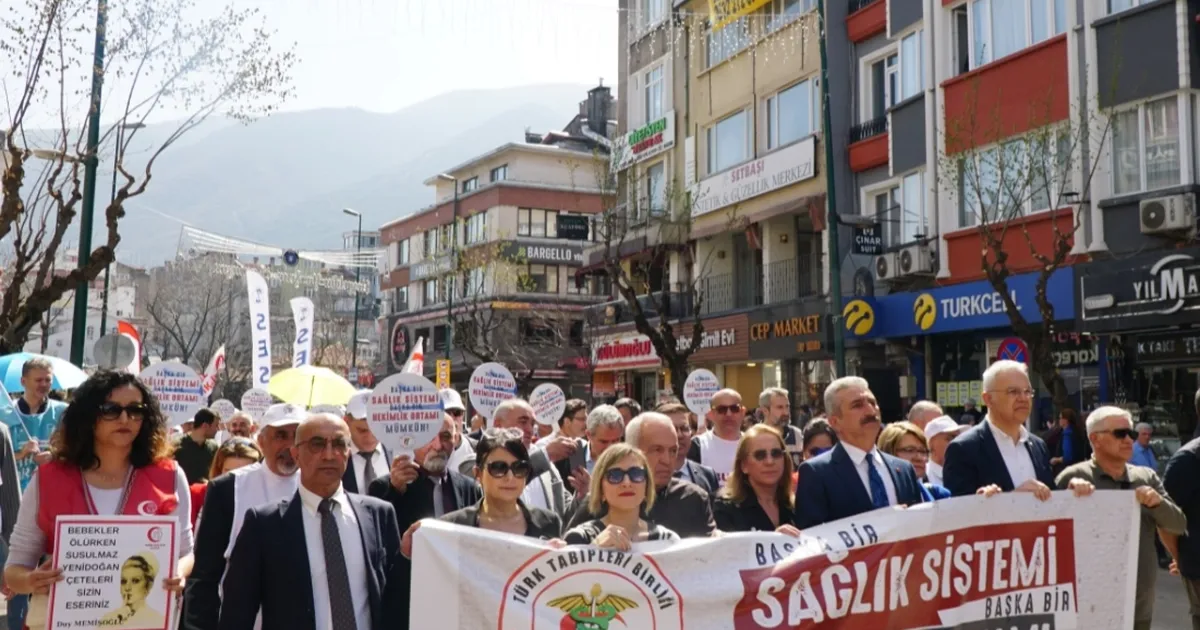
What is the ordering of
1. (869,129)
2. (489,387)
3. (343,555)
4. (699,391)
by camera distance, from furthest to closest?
1. (869,129)
2. (699,391)
3. (489,387)
4. (343,555)

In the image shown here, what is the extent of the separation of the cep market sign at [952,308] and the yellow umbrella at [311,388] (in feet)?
34.7

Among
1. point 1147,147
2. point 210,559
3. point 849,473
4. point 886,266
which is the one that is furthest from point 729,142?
point 210,559

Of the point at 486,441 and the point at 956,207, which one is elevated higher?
the point at 956,207

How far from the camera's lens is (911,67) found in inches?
966

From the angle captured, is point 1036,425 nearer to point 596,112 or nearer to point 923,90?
point 923,90

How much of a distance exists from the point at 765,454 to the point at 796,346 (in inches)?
874

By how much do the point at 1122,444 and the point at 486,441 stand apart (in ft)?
12.8

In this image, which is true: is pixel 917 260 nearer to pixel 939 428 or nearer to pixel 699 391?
pixel 699 391

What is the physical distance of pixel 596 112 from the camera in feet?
226

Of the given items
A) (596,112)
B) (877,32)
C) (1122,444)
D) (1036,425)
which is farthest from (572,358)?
(1122,444)

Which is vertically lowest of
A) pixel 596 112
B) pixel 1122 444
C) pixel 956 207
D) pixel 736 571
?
pixel 736 571

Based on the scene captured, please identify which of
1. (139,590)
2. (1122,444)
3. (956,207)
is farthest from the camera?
(956,207)

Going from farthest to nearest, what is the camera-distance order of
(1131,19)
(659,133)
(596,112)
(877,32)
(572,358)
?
(596,112) → (572,358) → (659,133) → (877,32) → (1131,19)

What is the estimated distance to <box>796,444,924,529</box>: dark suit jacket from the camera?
6.11 metres
